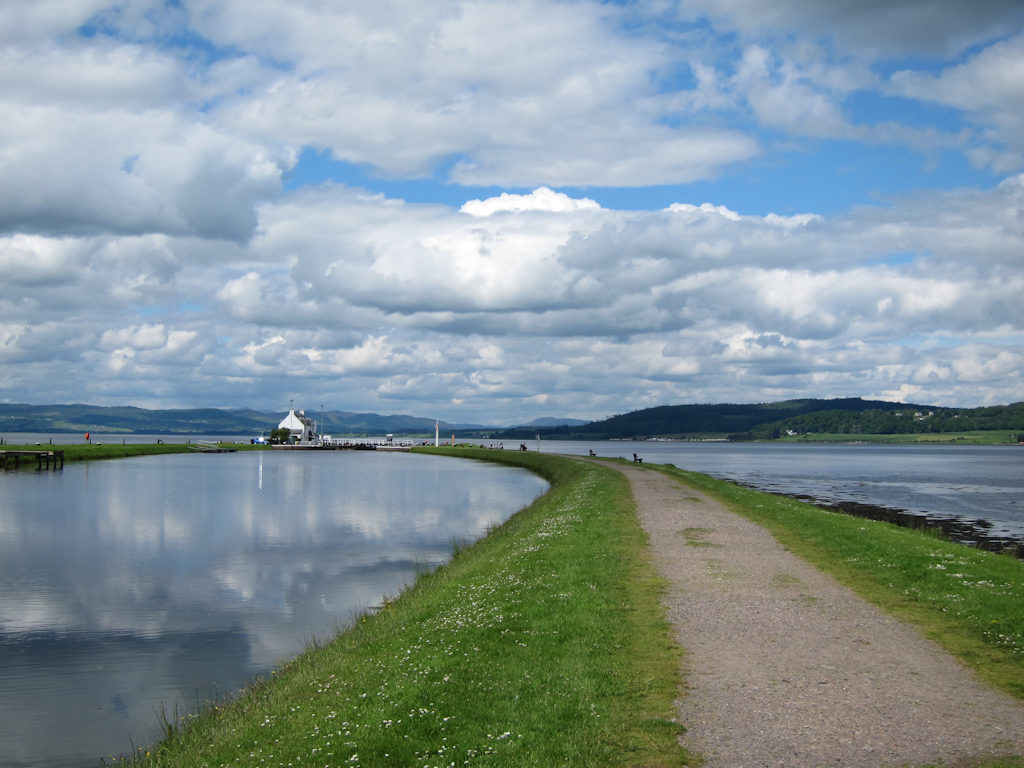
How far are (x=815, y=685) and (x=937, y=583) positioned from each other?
9048 millimetres

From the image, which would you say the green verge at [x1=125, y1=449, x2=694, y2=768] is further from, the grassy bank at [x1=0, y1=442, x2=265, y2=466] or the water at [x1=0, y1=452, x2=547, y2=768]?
the grassy bank at [x1=0, y1=442, x2=265, y2=466]

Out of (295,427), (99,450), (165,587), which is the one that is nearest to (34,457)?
(99,450)

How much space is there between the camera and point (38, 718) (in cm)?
1427

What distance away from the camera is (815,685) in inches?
446

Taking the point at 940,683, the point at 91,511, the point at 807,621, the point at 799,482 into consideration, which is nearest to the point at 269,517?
the point at 91,511

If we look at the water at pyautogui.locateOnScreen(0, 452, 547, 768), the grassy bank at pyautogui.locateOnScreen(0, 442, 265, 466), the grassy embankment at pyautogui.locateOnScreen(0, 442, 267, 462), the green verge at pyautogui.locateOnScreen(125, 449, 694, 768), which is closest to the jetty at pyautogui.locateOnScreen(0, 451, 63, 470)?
the grassy embankment at pyautogui.locateOnScreen(0, 442, 267, 462)

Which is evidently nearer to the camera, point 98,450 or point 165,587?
point 165,587

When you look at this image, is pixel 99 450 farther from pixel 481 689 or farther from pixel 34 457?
pixel 481 689

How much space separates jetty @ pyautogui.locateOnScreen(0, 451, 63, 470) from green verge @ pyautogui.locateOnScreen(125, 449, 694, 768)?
8241 cm

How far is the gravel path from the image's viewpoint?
30.0 feet

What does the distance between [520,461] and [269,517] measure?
69.6 metres

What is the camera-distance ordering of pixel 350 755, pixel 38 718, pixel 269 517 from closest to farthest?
1. pixel 350 755
2. pixel 38 718
3. pixel 269 517

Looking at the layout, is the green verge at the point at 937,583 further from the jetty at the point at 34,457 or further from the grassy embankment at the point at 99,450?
the grassy embankment at the point at 99,450

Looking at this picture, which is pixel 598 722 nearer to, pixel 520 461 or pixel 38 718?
pixel 38 718
